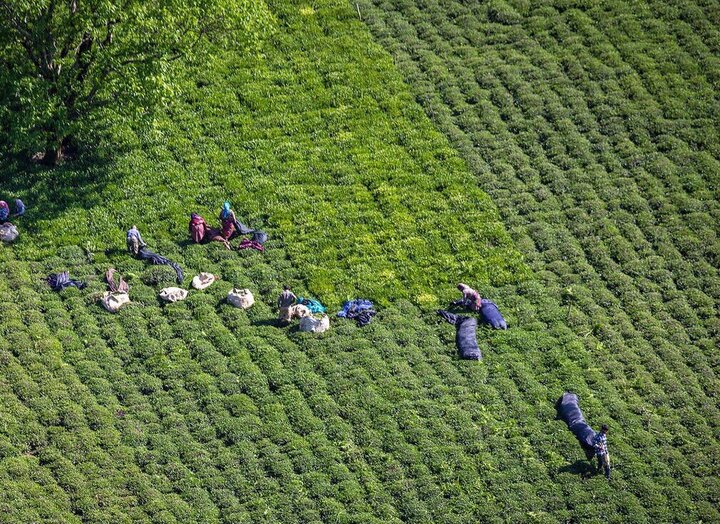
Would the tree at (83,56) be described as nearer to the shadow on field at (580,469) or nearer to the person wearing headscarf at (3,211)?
the person wearing headscarf at (3,211)

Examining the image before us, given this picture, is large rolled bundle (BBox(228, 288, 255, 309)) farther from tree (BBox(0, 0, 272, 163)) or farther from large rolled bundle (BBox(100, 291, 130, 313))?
tree (BBox(0, 0, 272, 163))

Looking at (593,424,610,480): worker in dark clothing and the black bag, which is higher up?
the black bag

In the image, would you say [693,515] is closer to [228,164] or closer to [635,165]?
[635,165]

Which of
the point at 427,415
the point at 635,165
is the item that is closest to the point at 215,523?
the point at 427,415

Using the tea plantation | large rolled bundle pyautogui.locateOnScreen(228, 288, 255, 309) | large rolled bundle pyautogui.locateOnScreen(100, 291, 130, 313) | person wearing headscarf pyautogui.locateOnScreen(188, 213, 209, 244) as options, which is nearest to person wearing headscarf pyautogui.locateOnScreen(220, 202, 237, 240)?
person wearing headscarf pyautogui.locateOnScreen(188, 213, 209, 244)

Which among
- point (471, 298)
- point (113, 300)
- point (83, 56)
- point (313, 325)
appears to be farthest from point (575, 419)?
point (83, 56)
